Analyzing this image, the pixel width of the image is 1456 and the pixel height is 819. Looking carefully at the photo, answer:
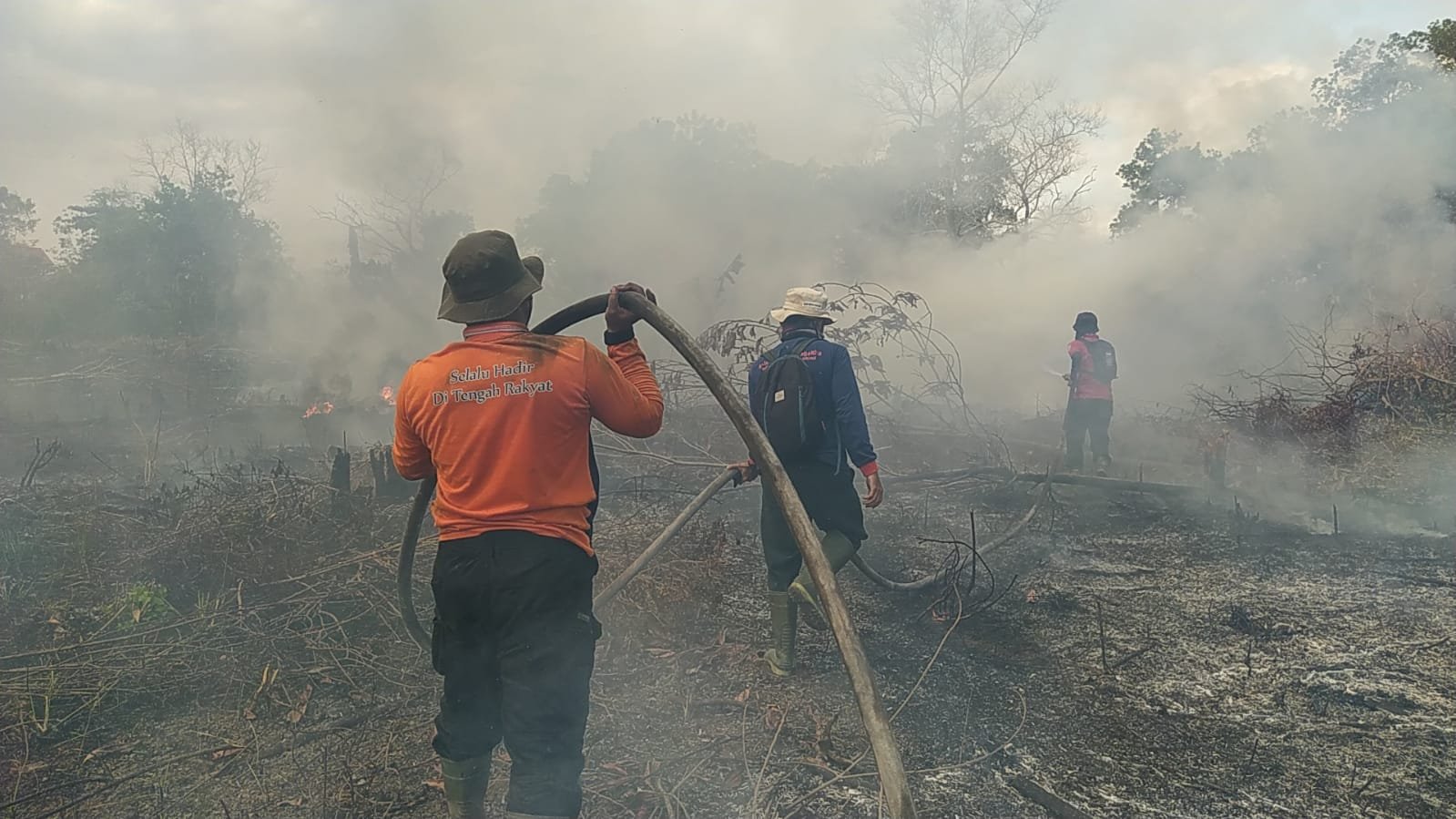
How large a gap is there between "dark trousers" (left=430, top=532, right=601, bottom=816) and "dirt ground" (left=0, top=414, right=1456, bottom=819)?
2.26ft

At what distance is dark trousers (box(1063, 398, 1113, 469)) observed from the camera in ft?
26.3

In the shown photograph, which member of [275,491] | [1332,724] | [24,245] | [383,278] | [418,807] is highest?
[24,245]

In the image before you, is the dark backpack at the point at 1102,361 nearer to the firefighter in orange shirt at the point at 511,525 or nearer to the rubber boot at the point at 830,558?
the rubber boot at the point at 830,558

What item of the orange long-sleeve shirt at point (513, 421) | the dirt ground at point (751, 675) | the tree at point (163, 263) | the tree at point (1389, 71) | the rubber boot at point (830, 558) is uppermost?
the tree at point (1389, 71)

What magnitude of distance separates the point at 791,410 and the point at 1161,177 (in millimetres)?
15273

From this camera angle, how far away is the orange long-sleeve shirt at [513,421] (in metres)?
2.26

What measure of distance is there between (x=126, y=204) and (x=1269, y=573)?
69.2 ft

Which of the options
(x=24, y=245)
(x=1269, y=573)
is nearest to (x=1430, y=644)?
(x=1269, y=573)

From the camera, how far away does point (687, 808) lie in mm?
2840

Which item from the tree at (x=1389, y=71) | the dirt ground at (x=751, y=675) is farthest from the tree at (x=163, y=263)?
the tree at (x=1389, y=71)

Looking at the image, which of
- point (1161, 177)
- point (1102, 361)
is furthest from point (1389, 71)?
point (1102, 361)

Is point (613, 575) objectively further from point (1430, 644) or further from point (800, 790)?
point (1430, 644)

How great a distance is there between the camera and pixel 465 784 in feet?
7.88

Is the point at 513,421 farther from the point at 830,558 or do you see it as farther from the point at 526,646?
the point at 830,558
